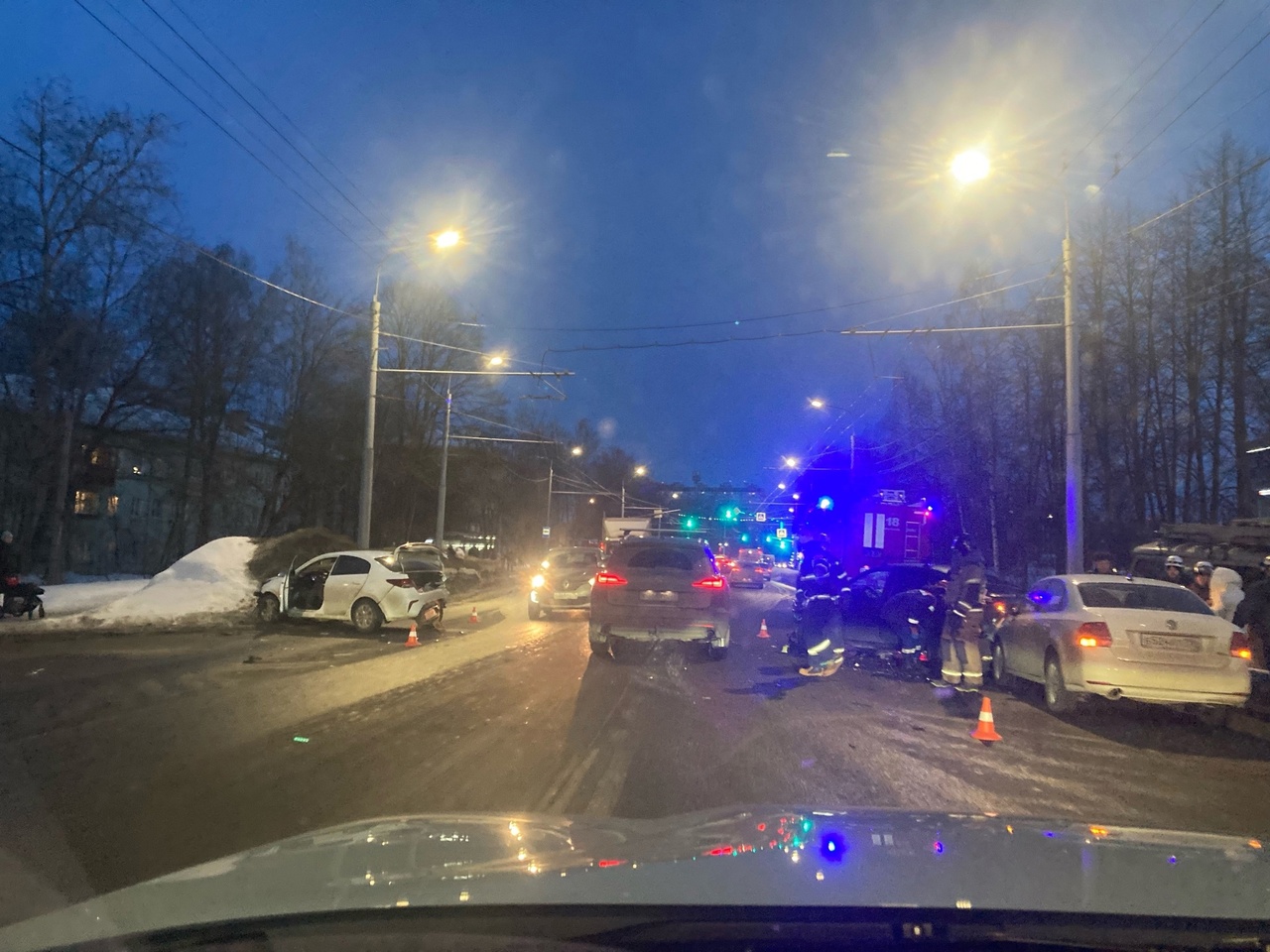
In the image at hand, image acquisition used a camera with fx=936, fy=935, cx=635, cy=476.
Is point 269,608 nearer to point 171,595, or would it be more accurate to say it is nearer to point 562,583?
point 171,595

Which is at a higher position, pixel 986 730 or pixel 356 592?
pixel 356 592

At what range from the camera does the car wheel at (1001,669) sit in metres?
12.6

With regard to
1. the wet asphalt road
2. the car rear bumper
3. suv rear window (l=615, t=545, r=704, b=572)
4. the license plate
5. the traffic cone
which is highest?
suv rear window (l=615, t=545, r=704, b=572)

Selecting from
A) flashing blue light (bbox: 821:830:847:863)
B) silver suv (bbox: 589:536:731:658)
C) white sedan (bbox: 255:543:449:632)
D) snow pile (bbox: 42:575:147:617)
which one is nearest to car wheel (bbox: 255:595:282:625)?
white sedan (bbox: 255:543:449:632)

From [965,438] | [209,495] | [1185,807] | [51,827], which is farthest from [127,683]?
[965,438]

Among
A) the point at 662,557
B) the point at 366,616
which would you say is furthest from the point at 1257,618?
the point at 366,616

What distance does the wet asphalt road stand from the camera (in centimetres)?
604

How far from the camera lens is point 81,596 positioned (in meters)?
22.2

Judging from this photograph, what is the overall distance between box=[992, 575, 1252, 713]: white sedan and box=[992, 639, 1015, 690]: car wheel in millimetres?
1712

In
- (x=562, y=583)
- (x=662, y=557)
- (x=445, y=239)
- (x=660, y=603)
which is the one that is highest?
(x=445, y=239)

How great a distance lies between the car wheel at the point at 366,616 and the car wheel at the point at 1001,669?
36.9 feet

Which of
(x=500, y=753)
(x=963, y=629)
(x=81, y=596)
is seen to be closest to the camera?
(x=500, y=753)

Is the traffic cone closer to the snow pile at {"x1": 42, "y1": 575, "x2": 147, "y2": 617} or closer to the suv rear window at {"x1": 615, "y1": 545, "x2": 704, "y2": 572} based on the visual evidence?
the suv rear window at {"x1": 615, "y1": 545, "x2": 704, "y2": 572}

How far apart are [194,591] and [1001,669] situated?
1746 centimetres
